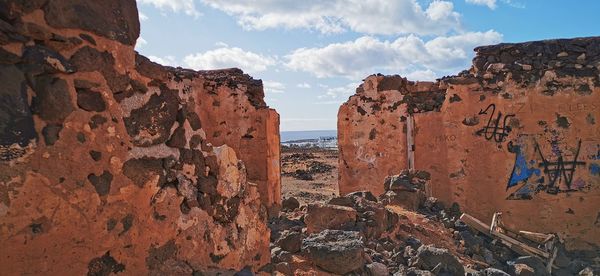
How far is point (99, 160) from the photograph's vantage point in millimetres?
2262

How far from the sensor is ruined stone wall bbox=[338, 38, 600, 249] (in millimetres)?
7328

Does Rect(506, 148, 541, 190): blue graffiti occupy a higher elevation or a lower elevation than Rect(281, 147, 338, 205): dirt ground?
higher

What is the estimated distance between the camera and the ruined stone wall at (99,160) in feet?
6.39

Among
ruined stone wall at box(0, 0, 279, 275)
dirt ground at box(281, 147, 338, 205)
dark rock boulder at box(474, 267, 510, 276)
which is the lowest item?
dirt ground at box(281, 147, 338, 205)

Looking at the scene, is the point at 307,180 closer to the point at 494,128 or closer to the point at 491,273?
the point at 494,128

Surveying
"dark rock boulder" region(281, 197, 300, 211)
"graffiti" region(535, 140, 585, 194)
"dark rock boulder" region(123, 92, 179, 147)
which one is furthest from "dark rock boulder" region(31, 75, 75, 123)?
"dark rock boulder" region(281, 197, 300, 211)

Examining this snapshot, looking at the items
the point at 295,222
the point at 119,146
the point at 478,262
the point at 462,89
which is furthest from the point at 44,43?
the point at 462,89

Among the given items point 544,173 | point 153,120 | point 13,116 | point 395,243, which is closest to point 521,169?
point 544,173

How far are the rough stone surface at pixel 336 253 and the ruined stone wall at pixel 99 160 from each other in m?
1.65

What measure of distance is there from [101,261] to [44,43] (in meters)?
0.99

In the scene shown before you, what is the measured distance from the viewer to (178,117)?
2721mm

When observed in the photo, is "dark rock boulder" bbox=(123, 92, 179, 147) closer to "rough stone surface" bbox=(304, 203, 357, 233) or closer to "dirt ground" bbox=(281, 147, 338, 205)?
"rough stone surface" bbox=(304, 203, 357, 233)

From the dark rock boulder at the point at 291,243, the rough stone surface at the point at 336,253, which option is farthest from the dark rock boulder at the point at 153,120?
the dark rock boulder at the point at 291,243

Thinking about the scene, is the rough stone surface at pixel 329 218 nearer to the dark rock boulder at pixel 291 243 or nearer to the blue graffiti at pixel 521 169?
the dark rock boulder at pixel 291 243
